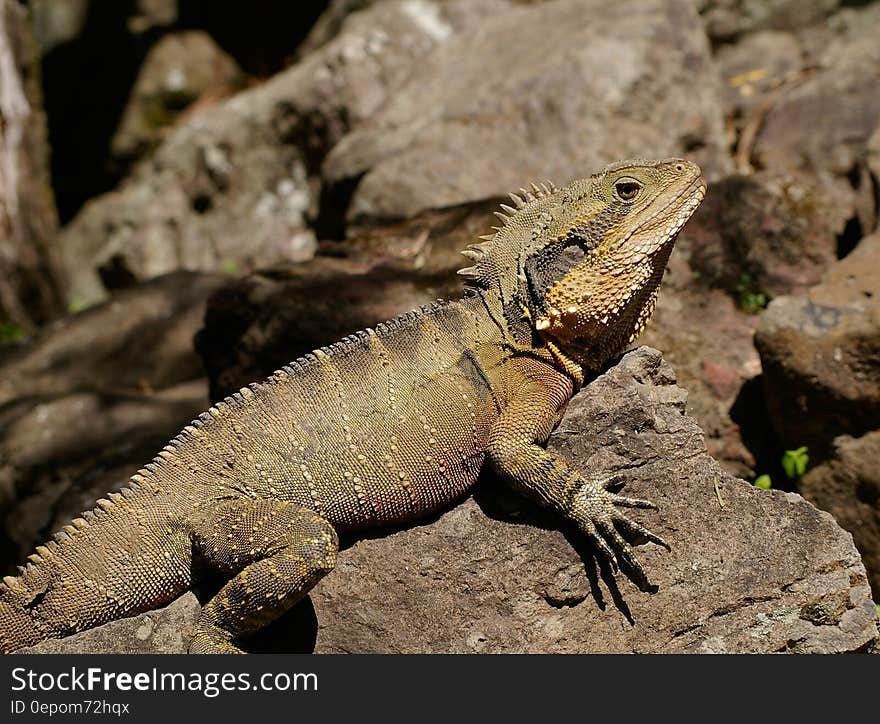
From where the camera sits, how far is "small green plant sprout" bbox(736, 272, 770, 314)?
739cm

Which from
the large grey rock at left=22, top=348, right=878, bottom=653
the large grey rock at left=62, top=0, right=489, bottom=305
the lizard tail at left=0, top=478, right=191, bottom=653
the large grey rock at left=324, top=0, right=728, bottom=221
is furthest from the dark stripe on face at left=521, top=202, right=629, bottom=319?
the large grey rock at left=62, top=0, right=489, bottom=305

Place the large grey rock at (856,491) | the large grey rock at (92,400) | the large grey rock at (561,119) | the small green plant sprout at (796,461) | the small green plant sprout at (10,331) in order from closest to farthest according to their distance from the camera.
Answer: the large grey rock at (856,491)
the small green plant sprout at (796,461)
the large grey rock at (92,400)
the large grey rock at (561,119)
the small green plant sprout at (10,331)

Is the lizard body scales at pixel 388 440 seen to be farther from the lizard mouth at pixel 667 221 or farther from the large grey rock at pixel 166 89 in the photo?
the large grey rock at pixel 166 89

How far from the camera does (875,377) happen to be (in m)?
6.14

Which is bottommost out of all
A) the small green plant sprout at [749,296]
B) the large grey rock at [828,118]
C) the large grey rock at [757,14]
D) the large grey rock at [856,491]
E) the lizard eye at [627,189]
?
the large grey rock at [856,491]

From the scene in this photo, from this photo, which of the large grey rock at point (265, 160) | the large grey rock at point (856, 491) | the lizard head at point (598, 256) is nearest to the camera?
the lizard head at point (598, 256)

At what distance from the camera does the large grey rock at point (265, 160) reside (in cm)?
1232

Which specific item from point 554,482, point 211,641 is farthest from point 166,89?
point 554,482

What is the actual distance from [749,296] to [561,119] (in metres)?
3.11

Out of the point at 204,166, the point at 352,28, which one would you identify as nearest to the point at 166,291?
the point at 204,166

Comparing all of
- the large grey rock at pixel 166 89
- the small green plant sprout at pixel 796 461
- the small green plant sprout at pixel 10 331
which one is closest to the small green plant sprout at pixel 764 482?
the small green plant sprout at pixel 796 461

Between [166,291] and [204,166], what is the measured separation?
12.9 ft

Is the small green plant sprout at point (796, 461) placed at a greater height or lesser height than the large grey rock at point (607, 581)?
lesser

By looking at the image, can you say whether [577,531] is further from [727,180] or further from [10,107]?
[10,107]
